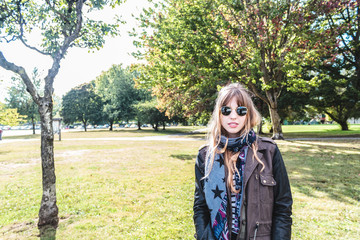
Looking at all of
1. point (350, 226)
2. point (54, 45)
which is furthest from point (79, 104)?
point (350, 226)

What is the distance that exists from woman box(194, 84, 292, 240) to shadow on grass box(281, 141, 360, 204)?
16.6 feet

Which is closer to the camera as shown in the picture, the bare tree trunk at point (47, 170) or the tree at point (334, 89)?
the bare tree trunk at point (47, 170)

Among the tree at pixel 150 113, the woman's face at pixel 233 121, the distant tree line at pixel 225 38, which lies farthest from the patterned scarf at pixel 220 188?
the tree at pixel 150 113

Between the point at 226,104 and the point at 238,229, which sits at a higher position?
the point at 226,104

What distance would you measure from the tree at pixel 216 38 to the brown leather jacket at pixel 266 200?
36.2 ft

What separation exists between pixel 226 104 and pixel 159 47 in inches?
491

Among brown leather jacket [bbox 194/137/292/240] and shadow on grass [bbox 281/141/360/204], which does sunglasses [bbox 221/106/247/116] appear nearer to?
brown leather jacket [bbox 194/137/292/240]

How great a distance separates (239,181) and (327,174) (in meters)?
7.81

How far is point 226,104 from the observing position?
216 centimetres

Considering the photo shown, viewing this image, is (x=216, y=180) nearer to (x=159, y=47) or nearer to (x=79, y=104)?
(x=159, y=47)

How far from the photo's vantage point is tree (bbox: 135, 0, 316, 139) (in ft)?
42.7

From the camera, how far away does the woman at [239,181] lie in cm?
184

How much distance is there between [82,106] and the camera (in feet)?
186

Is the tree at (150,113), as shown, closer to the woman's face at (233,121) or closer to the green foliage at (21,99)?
the green foliage at (21,99)
